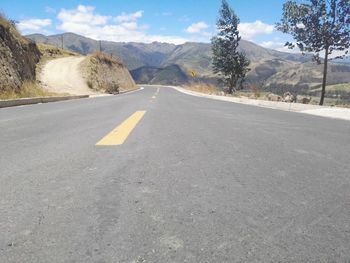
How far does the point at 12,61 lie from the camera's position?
25.1m

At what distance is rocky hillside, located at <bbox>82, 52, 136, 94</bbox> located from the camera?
147ft

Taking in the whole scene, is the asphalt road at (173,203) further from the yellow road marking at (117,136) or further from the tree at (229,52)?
the tree at (229,52)

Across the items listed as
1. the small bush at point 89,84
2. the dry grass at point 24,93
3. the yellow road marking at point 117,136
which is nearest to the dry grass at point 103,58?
the small bush at point 89,84

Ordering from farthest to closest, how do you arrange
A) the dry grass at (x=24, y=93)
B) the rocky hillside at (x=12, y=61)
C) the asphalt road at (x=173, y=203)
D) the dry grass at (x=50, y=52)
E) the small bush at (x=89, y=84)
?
1. the dry grass at (x=50, y=52)
2. the small bush at (x=89, y=84)
3. the rocky hillside at (x=12, y=61)
4. the dry grass at (x=24, y=93)
5. the asphalt road at (x=173, y=203)

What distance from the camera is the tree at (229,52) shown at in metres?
47.9

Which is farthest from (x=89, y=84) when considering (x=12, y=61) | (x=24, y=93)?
(x=24, y=93)

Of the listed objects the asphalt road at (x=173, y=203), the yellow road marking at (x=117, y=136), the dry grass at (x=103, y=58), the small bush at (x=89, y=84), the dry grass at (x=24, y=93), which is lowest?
the small bush at (x=89, y=84)

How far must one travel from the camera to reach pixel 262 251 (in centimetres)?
202

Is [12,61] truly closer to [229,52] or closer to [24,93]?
[24,93]

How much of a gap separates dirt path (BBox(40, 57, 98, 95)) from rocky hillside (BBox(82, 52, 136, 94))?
1106mm

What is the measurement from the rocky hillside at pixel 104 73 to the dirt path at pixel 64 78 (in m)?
1.11

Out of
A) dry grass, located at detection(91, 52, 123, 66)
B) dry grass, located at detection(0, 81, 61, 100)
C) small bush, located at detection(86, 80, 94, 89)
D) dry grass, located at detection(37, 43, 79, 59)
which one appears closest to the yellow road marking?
dry grass, located at detection(0, 81, 61, 100)

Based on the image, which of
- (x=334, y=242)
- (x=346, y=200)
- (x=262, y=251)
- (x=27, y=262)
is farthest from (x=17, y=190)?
(x=346, y=200)

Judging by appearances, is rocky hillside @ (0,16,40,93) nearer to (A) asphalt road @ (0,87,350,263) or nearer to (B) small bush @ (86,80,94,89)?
(B) small bush @ (86,80,94,89)
